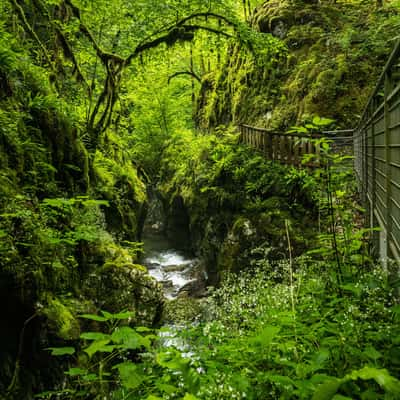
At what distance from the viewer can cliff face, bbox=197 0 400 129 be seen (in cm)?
1184

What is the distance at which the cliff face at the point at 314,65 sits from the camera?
1184 cm

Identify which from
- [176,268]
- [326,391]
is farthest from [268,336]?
[176,268]

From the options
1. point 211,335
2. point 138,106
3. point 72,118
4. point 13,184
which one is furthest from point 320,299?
point 138,106

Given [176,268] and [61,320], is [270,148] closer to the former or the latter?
[176,268]

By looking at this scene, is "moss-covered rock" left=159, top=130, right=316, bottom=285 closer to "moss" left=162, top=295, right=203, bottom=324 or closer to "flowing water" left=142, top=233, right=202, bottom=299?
"moss" left=162, top=295, right=203, bottom=324

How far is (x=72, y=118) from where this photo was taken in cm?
691

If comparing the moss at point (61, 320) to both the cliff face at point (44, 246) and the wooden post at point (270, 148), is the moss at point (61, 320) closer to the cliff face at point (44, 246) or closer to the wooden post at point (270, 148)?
the cliff face at point (44, 246)

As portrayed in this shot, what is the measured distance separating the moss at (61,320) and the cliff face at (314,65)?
9627 mm

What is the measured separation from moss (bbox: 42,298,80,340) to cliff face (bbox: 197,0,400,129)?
9627 mm

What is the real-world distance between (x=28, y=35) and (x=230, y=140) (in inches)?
354

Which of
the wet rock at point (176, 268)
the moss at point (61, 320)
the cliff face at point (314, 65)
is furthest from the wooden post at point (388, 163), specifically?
the wet rock at point (176, 268)

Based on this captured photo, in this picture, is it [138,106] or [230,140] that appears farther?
[138,106]

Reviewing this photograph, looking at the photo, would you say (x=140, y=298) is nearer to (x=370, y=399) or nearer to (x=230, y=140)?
(x=370, y=399)

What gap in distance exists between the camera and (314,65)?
13180mm
